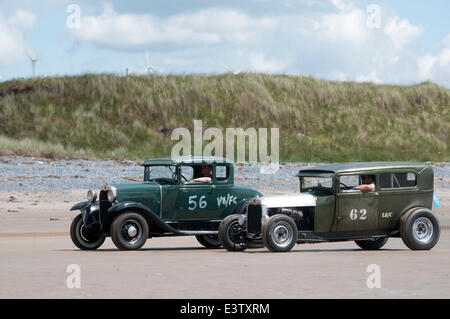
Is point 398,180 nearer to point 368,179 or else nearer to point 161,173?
point 368,179

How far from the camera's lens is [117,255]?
726 inches

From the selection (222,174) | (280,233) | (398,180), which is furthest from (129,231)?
(398,180)

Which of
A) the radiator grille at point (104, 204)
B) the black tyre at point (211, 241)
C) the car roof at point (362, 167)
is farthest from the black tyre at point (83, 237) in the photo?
the car roof at point (362, 167)

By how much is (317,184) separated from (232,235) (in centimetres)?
206

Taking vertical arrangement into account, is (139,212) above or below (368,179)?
below

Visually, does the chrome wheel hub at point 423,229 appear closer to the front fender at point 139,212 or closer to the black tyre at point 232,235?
the black tyre at point 232,235

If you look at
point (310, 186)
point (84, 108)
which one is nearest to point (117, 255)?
point (310, 186)

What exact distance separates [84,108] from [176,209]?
4005cm

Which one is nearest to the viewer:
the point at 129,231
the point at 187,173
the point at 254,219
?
the point at 254,219

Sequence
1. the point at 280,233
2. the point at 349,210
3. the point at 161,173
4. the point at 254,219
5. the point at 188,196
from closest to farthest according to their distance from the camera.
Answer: the point at 280,233, the point at 254,219, the point at 349,210, the point at 188,196, the point at 161,173

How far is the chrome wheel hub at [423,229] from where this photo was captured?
19672 millimetres

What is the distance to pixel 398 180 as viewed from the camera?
20.0 meters

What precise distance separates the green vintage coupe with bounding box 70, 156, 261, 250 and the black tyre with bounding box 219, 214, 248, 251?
128 cm

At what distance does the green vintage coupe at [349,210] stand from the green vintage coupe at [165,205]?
1487 mm
